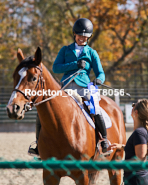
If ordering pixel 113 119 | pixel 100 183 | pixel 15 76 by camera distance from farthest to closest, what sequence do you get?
pixel 100 183 < pixel 113 119 < pixel 15 76

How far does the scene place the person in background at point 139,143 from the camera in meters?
2.52

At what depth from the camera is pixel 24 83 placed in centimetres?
315

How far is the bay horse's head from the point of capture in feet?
9.75

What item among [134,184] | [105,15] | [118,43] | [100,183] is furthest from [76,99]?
[118,43]

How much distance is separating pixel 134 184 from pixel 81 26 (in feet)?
7.76

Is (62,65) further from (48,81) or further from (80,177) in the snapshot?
(80,177)

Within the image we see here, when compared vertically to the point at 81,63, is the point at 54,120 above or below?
below

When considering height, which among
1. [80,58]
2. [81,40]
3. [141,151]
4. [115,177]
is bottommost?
[115,177]

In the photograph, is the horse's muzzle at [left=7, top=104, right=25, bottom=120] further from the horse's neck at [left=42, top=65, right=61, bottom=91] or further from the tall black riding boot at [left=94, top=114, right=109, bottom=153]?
the tall black riding boot at [left=94, top=114, right=109, bottom=153]

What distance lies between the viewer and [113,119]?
181 inches

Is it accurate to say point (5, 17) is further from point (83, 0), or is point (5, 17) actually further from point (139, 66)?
point (139, 66)

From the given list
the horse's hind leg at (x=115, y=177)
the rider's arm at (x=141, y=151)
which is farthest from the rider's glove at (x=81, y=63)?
the horse's hind leg at (x=115, y=177)

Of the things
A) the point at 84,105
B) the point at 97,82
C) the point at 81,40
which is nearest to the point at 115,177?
the point at 84,105

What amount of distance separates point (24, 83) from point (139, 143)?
4.63 ft
